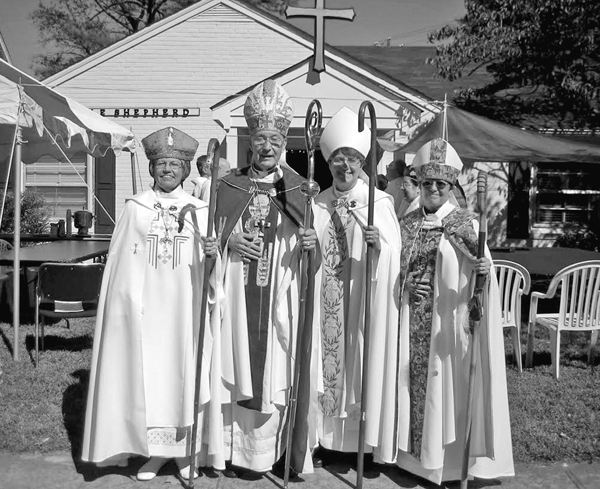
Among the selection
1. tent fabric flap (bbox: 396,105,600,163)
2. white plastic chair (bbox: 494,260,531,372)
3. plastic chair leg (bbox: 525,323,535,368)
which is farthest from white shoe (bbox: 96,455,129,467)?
tent fabric flap (bbox: 396,105,600,163)

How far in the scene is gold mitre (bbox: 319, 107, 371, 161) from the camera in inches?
160

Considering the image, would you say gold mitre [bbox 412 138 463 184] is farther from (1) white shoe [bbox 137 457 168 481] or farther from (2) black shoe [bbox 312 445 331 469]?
(1) white shoe [bbox 137 457 168 481]

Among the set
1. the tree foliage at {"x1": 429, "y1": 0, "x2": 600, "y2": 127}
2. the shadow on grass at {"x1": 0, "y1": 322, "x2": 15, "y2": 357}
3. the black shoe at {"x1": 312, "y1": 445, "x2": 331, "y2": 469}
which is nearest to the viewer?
the black shoe at {"x1": 312, "y1": 445, "x2": 331, "y2": 469}

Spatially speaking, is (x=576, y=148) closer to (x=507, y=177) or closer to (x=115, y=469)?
(x=507, y=177)

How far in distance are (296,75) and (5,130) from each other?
193 inches

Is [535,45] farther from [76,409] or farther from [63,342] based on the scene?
[76,409]

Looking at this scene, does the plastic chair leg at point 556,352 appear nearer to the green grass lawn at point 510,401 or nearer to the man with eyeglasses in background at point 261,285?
the green grass lawn at point 510,401

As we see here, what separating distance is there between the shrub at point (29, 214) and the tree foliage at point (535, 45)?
814 centimetres

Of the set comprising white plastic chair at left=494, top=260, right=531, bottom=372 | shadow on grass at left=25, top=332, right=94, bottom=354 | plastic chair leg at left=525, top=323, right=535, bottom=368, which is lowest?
shadow on grass at left=25, top=332, right=94, bottom=354

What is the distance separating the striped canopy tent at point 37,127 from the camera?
6738 millimetres

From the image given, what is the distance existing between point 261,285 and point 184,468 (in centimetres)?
118

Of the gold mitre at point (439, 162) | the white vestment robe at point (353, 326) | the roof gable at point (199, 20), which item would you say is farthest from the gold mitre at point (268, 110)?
the roof gable at point (199, 20)

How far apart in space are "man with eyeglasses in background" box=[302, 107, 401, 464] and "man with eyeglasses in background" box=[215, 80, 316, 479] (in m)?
0.20

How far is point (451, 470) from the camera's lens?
13.4 feet
